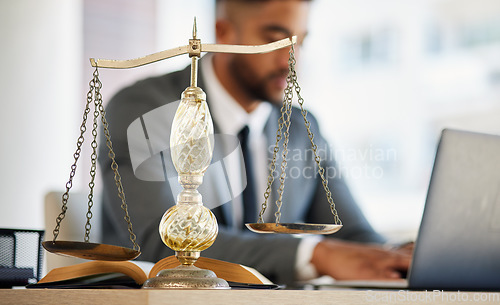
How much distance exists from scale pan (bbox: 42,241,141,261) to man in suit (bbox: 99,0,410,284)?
861 mm

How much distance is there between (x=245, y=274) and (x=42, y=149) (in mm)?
2565

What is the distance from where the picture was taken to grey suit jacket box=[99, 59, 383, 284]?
1.60 m

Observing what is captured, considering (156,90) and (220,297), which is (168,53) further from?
(156,90)

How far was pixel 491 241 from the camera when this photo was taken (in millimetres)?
915

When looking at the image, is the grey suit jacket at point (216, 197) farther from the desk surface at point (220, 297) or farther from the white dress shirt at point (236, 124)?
the desk surface at point (220, 297)

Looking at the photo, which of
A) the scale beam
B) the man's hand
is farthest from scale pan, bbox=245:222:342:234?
the man's hand

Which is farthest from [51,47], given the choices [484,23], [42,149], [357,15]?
[484,23]

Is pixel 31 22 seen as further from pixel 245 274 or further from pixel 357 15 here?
pixel 245 274

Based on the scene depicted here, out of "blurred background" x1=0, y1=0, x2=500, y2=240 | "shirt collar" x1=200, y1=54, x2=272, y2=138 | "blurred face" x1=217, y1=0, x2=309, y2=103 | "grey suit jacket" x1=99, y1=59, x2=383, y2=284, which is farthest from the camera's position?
"blurred background" x1=0, y1=0, x2=500, y2=240

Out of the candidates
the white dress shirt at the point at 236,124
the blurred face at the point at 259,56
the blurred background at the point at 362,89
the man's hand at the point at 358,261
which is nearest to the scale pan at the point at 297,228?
the man's hand at the point at 358,261

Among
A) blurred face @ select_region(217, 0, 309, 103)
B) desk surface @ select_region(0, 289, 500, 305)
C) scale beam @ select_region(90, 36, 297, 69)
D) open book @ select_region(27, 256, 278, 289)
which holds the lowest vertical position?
open book @ select_region(27, 256, 278, 289)

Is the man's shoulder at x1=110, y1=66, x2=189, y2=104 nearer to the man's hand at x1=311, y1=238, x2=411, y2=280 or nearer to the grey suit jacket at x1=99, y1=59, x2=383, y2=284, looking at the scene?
the grey suit jacket at x1=99, y1=59, x2=383, y2=284

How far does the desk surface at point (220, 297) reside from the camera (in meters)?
0.52

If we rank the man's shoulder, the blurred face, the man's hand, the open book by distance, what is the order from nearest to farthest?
the open book
the man's hand
the man's shoulder
the blurred face
